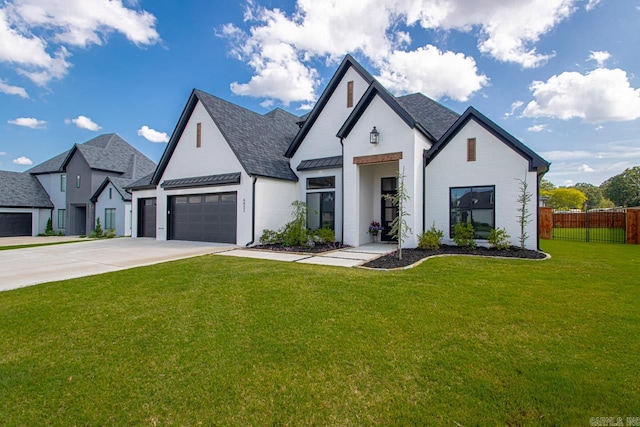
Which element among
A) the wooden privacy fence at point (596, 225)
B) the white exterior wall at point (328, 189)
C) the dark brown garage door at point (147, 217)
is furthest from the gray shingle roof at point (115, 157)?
the wooden privacy fence at point (596, 225)

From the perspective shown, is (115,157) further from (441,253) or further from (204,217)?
(441,253)

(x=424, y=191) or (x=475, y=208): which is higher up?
(x=424, y=191)

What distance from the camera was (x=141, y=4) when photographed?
40.5ft

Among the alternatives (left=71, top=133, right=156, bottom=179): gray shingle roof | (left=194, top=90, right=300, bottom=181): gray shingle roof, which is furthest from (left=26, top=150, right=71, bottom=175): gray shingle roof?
(left=194, top=90, right=300, bottom=181): gray shingle roof

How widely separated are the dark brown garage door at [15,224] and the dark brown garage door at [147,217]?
14.9 meters

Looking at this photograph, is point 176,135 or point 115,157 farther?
point 115,157

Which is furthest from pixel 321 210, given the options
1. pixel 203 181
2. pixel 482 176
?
pixel 482 176

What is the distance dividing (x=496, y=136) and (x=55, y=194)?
33304 mm

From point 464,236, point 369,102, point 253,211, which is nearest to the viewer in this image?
point 464,236

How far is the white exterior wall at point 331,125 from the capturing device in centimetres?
1353

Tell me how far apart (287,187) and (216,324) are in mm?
10570

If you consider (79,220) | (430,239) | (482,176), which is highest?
(482,176)

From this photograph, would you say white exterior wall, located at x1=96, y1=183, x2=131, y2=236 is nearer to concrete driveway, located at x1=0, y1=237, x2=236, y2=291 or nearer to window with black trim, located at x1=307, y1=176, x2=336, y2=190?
concrete driveway, located at x1=0, y1=237, x2=236, y2=291

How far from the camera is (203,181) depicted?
1436 centimetres
